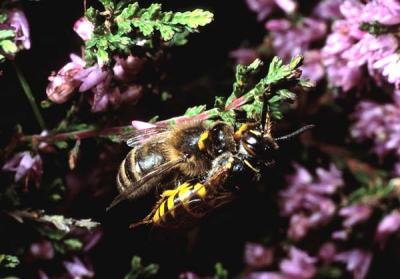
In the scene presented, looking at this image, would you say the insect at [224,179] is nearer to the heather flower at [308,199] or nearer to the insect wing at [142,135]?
the insect wing at [142,135]

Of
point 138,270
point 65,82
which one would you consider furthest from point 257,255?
point 65,82

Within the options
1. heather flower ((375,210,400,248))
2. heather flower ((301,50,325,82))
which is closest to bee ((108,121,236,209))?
heather flower ((301,50,325,82))

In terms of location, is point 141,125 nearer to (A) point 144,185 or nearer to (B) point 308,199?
(A) point 144,185

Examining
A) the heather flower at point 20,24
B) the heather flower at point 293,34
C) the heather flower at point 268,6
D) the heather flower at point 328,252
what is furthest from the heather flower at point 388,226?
the heather flower at point 20,24

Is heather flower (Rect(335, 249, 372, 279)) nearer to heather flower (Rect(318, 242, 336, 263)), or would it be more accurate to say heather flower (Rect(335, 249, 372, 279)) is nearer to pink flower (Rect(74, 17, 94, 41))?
heather flower (Rect(318, 242, 336, 263))

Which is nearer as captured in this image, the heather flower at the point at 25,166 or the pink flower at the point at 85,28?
the pink flower at the point at 85,28
